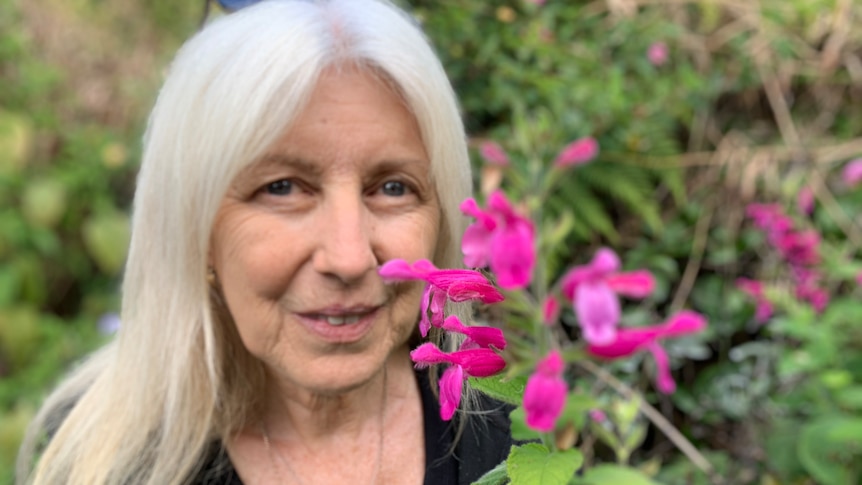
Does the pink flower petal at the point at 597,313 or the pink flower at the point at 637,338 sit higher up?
the pink flower petal at the point at 597,313

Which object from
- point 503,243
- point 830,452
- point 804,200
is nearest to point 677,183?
point 804,200

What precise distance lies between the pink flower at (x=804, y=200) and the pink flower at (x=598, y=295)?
2171mm

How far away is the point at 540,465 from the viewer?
0.68 metres

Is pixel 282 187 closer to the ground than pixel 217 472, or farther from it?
farther from it

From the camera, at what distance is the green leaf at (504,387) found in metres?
0.71

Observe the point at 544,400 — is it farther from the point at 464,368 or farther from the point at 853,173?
the point at 853,173

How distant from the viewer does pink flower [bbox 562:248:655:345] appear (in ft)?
1.85

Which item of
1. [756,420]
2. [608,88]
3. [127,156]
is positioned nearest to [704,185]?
[608,88]

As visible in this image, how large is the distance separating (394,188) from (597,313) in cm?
56

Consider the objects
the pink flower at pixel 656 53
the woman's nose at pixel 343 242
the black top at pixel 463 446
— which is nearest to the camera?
the woman's nose at pixel 343 242

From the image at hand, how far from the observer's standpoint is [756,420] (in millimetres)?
2082

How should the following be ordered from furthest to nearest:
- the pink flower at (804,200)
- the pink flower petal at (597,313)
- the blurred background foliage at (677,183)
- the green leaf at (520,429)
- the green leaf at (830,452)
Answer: the pink flower at (804,200) → the blurred background foliage at (677,183) → the green leaf at (830,452) → the green leaf at (520,429) → the pink flower petal at (597,313)

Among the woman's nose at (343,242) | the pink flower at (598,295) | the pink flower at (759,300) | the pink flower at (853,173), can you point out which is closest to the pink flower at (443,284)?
the pink flower at (598,295)

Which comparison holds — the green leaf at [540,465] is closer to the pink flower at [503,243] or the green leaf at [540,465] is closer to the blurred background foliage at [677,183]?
the pink flower at [503,243]
